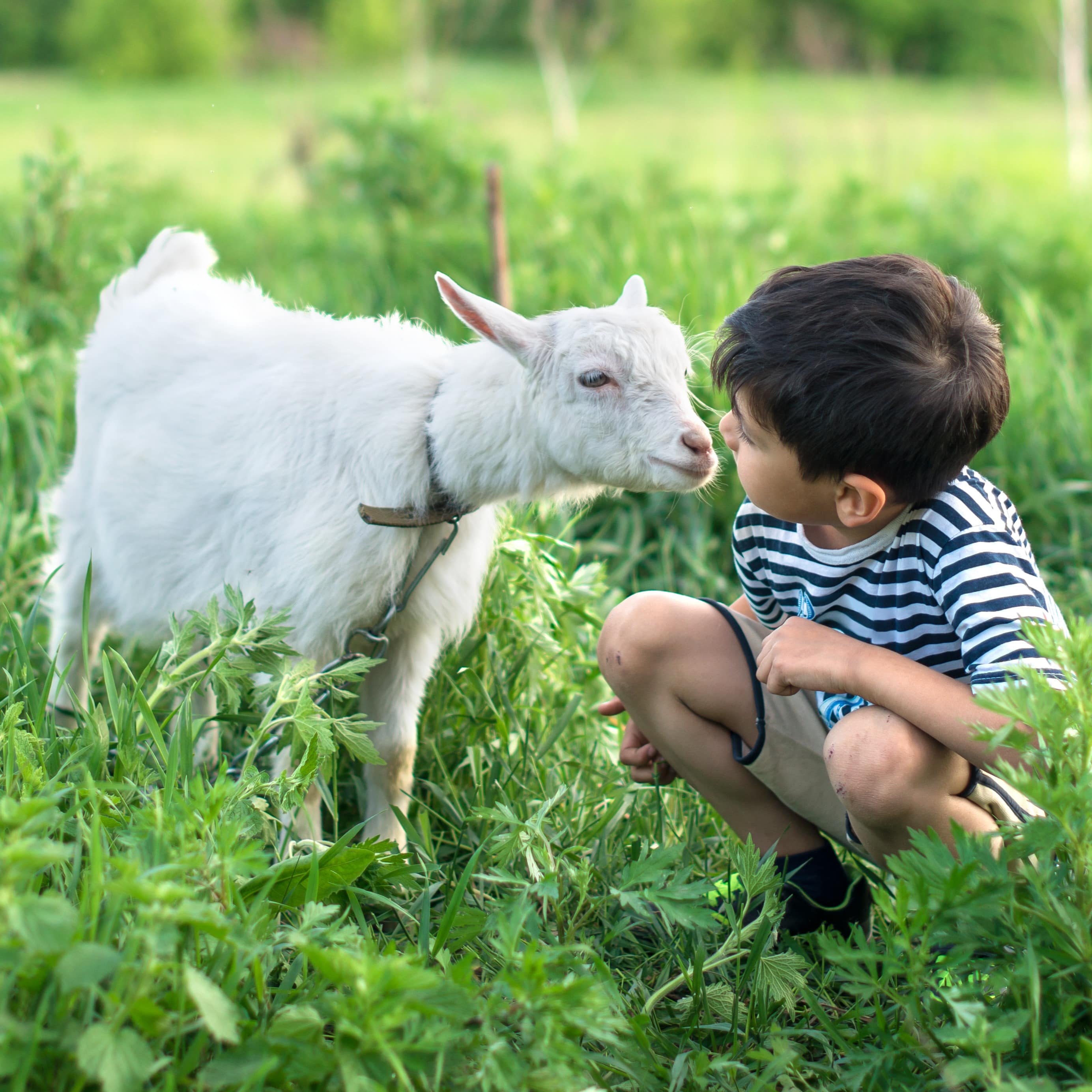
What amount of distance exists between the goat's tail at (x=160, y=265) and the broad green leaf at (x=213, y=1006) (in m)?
1.90

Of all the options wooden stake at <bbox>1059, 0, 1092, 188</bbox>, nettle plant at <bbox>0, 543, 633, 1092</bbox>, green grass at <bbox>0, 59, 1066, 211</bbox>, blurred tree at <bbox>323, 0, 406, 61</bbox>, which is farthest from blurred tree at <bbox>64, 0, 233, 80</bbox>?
nettle plant at <bbox>0, 543, 633, 1092</bbox>

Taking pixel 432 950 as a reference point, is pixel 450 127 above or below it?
above

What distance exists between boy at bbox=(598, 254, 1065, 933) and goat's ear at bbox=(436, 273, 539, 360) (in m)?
0.35

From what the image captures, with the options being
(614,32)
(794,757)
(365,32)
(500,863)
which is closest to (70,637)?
(500,863)

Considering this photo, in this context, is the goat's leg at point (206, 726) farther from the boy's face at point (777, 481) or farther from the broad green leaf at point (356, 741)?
the boy's face at point (777, 481)

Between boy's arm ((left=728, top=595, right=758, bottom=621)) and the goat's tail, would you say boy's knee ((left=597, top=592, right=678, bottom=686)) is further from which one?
the goat's tail

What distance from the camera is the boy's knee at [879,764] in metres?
1.77

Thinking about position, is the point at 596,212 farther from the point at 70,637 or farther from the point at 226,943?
the point at 226,943

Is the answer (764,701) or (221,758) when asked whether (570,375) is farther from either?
(221,758)

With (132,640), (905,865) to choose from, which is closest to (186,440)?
(132,640)

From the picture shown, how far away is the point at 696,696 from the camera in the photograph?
210 centimetres

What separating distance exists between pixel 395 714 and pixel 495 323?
85 cm

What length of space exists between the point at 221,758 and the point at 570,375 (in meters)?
1.07

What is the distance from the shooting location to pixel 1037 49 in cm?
3189
